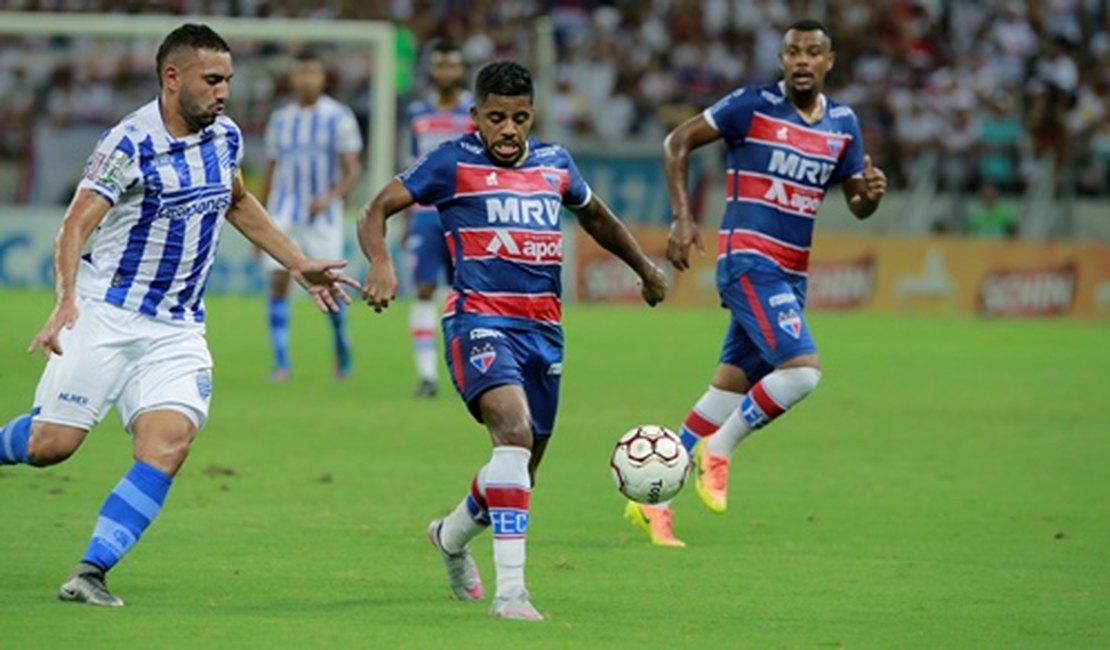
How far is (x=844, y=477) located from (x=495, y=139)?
532 cm

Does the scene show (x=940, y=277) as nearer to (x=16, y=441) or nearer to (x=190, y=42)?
(x=190, y=42)

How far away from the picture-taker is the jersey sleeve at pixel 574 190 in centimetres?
865

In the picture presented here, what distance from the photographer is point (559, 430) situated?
49.7ft

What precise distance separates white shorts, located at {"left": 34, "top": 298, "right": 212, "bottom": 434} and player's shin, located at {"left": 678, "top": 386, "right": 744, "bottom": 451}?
146 inches

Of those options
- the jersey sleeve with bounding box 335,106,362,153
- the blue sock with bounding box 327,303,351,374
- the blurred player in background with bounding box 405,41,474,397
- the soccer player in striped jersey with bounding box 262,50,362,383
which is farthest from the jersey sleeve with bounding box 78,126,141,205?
the jersey sleeve with bounding box 335,106,362,153

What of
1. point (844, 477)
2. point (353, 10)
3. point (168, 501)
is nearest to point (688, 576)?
point (168, 501)

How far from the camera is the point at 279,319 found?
17.9m

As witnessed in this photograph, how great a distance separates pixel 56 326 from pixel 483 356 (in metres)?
1.61

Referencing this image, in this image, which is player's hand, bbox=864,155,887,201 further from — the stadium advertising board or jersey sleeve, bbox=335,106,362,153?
the stadium advertising board

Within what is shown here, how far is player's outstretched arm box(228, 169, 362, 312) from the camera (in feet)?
27.6

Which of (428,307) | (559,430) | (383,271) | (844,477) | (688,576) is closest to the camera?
(383,271)

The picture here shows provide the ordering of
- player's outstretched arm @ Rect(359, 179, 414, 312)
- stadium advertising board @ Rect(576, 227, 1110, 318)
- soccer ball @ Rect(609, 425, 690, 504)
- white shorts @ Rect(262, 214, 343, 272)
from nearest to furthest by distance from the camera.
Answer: player's outstretched arm @ Rect(359, 179, 414, 312) < soccer ball @ Rect(609, 425, 690, 504) < white shorts @ Rect(262, 214, 343, 272) < stadium advertising board @ Rect(576, 227, 1110, 318)

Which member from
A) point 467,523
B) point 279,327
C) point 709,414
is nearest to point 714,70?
point 279,327

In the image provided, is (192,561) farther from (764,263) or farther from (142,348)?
(764,263)
